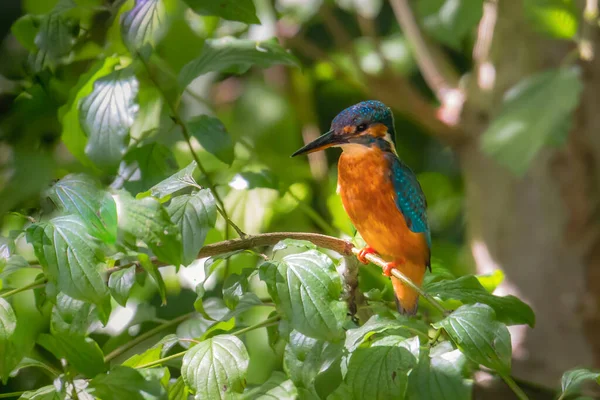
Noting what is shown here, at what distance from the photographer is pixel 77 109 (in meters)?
1.45

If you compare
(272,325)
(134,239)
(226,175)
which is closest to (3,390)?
(226,175)

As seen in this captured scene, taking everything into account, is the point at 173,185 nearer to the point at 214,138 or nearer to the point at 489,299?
the point at 214,138

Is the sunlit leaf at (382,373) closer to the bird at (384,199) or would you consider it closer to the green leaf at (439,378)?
the green leaf at (439,378)

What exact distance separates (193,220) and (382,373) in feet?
0.98

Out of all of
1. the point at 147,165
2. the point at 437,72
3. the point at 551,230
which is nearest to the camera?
the point at 147,165

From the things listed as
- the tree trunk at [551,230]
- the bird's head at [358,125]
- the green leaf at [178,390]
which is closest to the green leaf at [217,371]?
the green leaf at [178,390]

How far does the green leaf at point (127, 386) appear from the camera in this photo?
1035 millimetres

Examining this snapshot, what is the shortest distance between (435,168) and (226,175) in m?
1.74

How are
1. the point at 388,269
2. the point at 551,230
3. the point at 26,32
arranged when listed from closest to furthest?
the point at 388,269 → the point at 26,32 → the point at 551,230

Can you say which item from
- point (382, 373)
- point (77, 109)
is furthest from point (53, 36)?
point (382, 373)

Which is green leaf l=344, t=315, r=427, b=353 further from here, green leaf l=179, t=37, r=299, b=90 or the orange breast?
the orange breast

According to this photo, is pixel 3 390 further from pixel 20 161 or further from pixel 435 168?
pixel 435 168

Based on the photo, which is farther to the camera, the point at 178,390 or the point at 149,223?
the point at 178,390

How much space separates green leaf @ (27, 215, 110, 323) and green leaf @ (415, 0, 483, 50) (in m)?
1.15
